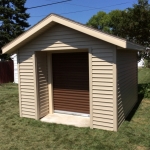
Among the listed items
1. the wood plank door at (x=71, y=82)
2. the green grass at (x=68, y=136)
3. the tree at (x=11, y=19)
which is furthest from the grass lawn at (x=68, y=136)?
the tree at (x=11, y=19)

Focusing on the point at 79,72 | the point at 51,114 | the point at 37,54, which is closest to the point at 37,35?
the point at 37,54

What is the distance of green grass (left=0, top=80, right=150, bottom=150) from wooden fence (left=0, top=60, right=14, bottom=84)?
10.2 m

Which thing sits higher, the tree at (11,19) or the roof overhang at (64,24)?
the tree at (11,19)

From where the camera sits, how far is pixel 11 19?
29562mm

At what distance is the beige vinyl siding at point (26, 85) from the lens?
22.0ft

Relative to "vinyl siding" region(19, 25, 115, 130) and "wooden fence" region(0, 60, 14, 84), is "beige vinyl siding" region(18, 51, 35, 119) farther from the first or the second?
"wooden fence" region(0, 60, 14, 84)

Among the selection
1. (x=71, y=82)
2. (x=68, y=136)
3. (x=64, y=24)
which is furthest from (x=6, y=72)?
(x=68, y=136)

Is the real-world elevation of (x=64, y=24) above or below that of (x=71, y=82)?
above

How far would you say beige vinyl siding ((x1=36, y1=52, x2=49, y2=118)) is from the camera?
Result: 6750 millimetres

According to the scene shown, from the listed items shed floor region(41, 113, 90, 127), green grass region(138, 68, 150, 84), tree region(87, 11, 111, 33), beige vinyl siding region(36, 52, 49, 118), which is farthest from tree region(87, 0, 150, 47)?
tree region(87, 11, 111, 33)

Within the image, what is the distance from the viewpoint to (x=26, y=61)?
6715mm

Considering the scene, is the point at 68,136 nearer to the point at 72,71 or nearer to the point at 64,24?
the point at 72,71

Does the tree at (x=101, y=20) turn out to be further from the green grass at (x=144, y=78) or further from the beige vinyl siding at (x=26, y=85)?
the beige vinyl siding at (x=26, y=85)

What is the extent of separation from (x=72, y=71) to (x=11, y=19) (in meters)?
25.8
